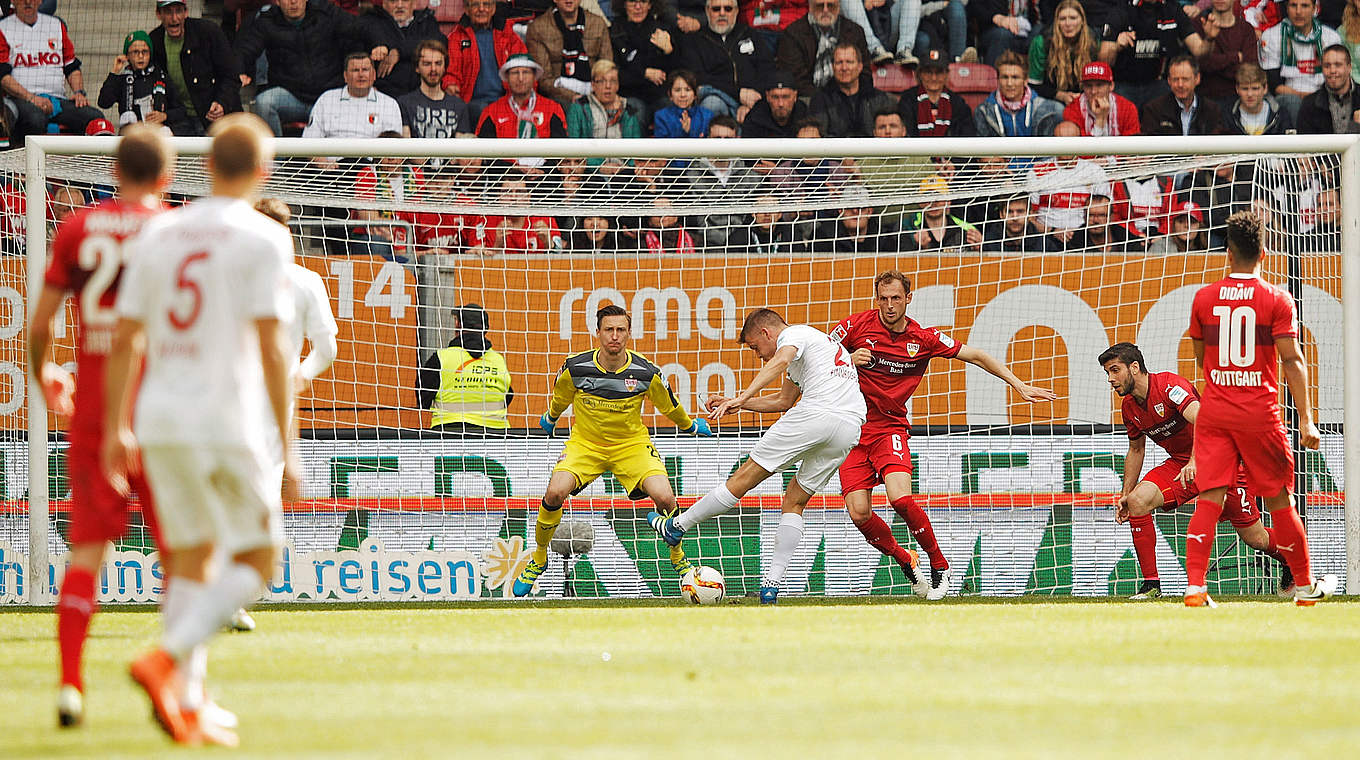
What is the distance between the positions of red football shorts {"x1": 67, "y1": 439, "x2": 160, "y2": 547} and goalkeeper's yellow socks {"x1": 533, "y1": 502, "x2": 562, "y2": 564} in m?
5.06

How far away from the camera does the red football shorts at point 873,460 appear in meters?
10.1

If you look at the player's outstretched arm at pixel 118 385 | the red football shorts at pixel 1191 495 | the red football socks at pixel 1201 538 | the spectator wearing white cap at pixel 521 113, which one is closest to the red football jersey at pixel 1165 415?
the red football shorts at pixel 1191 495

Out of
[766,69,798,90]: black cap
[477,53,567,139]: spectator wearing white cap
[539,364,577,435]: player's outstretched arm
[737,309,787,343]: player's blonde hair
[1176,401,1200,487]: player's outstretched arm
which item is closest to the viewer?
[1176,401,1200,487]: player's outstretched arm

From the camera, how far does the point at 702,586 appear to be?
9609mm

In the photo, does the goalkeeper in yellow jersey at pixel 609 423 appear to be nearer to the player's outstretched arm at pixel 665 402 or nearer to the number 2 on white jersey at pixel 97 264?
the player's outstretched arm at pixel 665 402

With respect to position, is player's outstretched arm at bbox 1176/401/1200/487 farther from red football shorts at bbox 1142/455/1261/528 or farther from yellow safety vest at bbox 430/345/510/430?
yellow safety vest at bbox 430/345/510/430

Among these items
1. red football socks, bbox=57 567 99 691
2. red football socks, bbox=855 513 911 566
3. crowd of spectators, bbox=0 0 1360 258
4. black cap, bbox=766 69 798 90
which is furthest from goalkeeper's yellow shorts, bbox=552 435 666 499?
red football socks, bbox=57 567 99 691

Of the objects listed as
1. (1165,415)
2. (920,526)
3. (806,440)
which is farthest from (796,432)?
(1165,415)

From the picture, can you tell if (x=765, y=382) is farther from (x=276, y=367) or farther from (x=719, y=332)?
(x=276, y=367)

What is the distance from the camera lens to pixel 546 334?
1108 centimetres

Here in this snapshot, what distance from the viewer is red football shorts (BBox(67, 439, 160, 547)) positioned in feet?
16.1

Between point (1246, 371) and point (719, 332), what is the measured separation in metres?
3.96

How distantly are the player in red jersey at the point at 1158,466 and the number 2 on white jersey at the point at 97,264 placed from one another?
669 cm

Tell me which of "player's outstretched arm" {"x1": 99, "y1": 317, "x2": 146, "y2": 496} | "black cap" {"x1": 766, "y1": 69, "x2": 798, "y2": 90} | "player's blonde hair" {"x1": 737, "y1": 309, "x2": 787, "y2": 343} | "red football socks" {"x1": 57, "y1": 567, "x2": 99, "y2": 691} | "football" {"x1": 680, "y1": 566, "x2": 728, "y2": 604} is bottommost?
"football" {"x1": 680, "y1": 566, "x2": 728, "y2": 604}
